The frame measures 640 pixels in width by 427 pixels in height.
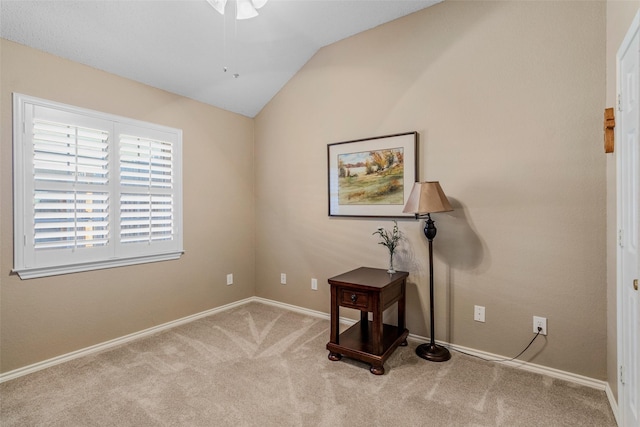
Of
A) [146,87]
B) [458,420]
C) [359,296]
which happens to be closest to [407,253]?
[359,296]

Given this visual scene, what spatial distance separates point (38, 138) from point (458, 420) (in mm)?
3410

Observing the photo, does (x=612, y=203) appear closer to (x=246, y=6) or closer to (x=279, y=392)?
(x=279, y=392)

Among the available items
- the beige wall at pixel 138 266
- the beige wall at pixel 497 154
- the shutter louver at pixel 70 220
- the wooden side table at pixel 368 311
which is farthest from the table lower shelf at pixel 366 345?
the shutter louver at pixel 70 220

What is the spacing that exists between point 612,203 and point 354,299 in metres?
1.73

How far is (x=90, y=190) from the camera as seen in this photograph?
255cm

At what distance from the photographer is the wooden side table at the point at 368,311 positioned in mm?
2250

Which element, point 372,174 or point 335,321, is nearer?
point 335,321

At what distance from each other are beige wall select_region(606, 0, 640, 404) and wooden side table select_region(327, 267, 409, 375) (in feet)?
4.25

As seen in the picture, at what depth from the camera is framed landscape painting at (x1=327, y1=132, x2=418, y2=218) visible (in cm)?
Result: 279

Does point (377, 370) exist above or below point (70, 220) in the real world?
below

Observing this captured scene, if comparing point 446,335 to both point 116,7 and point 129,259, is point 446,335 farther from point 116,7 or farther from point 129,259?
point 116,7

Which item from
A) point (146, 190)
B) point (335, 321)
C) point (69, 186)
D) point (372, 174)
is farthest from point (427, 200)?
point (69, 186)

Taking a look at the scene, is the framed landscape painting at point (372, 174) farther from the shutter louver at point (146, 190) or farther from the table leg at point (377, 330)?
the shutter louver at point (146, 190)

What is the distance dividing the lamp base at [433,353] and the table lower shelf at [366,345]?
0.16 meters
